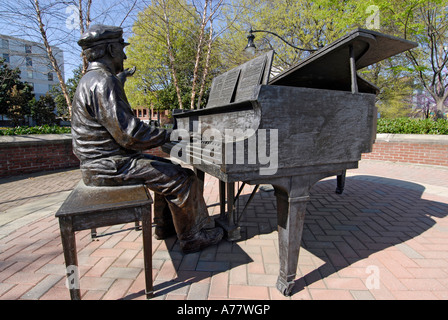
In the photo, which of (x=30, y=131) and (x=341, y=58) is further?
(x=30, y=131)

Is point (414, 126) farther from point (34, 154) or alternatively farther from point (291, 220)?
point (34, 154)

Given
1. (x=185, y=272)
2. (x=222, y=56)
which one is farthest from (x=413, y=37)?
(x=185, y=272)

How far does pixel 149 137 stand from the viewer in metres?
2.09

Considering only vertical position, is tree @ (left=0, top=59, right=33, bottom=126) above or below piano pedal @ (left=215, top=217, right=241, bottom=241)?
above

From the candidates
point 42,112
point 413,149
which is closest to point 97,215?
point 413,149

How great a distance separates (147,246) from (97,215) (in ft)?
1.51

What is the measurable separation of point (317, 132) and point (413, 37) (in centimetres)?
1599

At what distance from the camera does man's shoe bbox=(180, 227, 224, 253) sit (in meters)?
2.60

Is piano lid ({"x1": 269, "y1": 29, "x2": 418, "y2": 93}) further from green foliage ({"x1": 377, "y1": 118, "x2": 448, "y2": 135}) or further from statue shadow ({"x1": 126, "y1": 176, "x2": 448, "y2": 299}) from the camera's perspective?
green foliage ({"x1": 377, "y1": 118, "x2": 448, "y2": 135})

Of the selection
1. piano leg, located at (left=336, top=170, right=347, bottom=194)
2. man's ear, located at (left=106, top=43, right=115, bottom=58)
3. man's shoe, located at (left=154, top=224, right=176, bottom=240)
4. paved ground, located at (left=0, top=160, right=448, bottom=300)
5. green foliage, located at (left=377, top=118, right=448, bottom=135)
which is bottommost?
paved ground, located at (left=0, top=160, right=448, bottom=300)

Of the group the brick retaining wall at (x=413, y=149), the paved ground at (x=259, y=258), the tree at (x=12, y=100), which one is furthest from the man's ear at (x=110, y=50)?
the tree at (x=12, y=100)

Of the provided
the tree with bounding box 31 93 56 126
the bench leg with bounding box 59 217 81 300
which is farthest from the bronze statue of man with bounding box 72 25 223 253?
the tree with bounding box 31 93 56 126

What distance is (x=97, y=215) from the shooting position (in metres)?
1.80

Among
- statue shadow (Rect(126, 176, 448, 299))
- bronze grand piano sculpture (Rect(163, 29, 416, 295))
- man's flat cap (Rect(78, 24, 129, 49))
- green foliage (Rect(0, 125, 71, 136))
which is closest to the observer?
bronze grand piano sculpture (Rect(163, 29, 416, 295))
